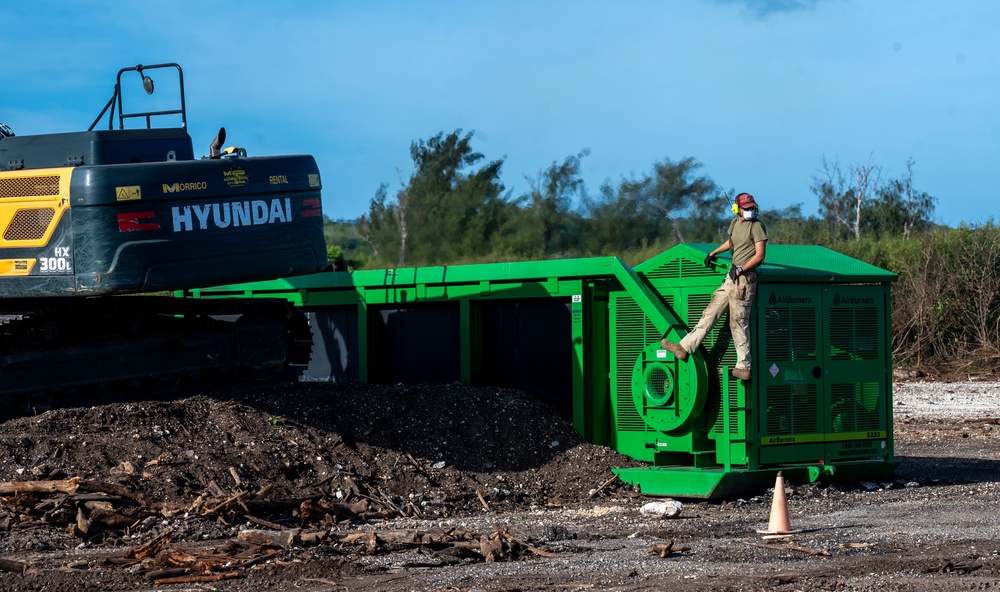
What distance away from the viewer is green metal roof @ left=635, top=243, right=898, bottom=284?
441 inches

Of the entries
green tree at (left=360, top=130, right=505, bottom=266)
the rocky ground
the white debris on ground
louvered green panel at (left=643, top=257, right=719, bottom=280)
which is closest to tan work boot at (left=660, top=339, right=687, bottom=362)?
louvered green panel at (left=643, top=257, right=719, bottom=280)

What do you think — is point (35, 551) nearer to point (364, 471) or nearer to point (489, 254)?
point (364, 471)

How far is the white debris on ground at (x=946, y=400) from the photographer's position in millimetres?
19031

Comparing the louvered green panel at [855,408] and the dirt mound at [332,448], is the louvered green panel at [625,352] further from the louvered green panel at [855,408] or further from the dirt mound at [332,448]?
the louvered green panel at [855,408]

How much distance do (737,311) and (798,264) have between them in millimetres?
1256

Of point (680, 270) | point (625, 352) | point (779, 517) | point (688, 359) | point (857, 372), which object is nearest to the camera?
point (779, 517)

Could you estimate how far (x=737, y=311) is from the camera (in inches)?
418

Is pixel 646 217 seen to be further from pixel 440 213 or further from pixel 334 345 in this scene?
pixel 334 345

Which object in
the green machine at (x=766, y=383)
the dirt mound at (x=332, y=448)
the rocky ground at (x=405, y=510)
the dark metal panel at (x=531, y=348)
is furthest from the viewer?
the dark metal panel at (x=531, y=348)

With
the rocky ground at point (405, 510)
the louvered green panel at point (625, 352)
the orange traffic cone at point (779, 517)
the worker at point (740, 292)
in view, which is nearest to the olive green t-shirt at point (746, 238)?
the worker at point (740, 292)

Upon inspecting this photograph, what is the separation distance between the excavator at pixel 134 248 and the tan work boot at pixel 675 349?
348 cm

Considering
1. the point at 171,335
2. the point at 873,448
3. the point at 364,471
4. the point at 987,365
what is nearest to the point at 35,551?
the point at 364,471

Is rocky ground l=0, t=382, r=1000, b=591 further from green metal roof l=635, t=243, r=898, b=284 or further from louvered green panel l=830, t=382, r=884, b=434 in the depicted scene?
green metal roof l=635, t=243, r=898, b=284

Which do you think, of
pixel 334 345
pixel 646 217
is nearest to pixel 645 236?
pixel 646 217
